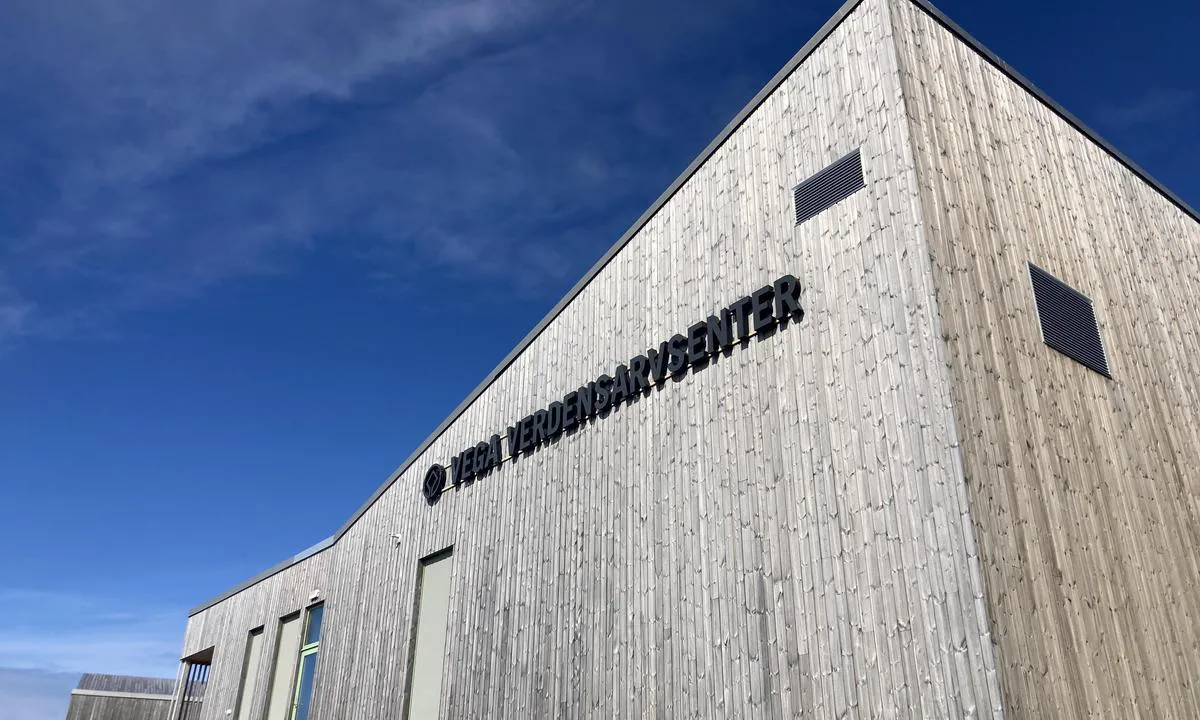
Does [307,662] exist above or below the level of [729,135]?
below

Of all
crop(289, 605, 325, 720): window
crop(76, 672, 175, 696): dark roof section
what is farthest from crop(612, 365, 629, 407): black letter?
crop(76, 672, 175, 696): dark roof section

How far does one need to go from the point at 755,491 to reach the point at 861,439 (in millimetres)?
1257

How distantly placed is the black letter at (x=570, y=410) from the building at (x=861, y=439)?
0.05m

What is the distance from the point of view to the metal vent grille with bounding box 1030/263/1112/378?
8406 mm

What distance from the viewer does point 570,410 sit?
11242 millimetres

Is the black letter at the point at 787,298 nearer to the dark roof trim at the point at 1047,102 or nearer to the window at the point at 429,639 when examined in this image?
the dark roof trim at the point at 1047,102

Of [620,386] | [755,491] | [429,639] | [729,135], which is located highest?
[729,135]

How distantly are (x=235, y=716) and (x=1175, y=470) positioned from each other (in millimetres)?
16668

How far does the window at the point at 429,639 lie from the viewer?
12133 millimetres

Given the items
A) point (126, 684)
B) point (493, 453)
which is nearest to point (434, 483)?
point (493, 453)

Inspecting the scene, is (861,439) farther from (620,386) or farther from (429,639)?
(429,639)

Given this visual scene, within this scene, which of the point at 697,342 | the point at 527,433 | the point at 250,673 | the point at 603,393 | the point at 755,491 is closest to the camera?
the point at 755,491

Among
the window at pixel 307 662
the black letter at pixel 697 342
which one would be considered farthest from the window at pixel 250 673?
the black letter at pixel 697 342

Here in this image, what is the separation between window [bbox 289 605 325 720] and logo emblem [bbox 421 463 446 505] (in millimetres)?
3742
